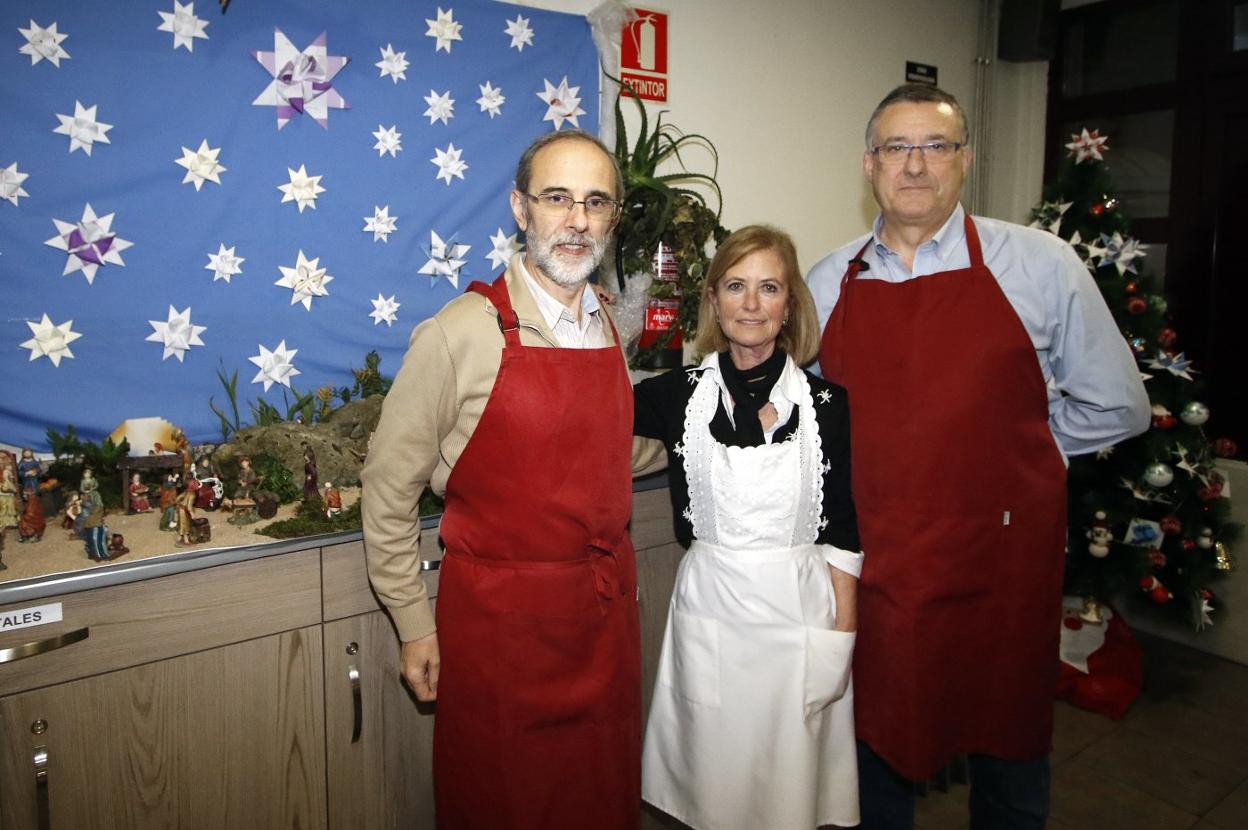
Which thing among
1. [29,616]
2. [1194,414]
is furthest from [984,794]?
[29,616]

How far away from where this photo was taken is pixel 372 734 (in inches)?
70.2

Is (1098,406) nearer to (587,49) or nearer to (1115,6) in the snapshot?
(587,49)

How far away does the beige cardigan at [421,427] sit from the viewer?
1.48 m

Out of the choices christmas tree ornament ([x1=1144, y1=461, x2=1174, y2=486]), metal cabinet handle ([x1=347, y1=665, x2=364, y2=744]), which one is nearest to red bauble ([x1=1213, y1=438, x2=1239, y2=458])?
christmas tree ornament ([x1=1144, y1=461, x2=1174, y2=486])

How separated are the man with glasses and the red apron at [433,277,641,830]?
1.92 feet

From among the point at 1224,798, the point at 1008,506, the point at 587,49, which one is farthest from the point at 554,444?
the point at 1224,798

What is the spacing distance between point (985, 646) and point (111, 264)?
2.14 m

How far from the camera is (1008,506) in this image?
5.80 feet

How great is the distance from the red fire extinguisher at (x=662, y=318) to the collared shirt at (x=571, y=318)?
0.70m

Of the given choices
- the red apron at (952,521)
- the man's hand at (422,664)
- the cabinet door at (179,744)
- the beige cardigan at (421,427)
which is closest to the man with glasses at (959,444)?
the red apron at (952,521)

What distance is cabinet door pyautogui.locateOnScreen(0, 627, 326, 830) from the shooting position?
142cm

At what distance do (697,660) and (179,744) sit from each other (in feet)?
3.26

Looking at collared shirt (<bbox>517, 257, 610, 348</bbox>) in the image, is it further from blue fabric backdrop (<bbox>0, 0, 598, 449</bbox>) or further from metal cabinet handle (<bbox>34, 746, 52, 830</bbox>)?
metal cabinet handle (<bbox>34, 746, 52, 830</bbox>)

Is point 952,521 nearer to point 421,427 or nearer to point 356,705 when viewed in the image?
point 421,427
